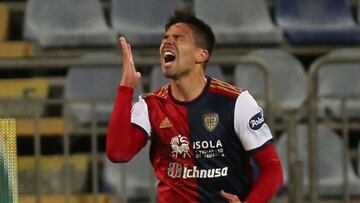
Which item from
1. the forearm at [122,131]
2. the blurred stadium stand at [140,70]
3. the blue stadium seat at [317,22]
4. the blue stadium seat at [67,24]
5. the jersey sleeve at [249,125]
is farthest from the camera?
the blue stadium seat at [317,22]

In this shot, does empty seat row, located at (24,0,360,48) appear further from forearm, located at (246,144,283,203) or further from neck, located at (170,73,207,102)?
forearm, located at (246,144,283,203)

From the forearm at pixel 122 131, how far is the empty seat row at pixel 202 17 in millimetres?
3404

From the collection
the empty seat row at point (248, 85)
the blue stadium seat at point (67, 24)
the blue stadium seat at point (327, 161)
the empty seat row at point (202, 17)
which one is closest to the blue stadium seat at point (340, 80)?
the empty seat row at point (248, 85)

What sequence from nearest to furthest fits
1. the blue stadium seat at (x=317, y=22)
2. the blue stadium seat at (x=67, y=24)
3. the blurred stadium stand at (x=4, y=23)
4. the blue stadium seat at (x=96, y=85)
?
1. the blue stadium seat at (x=96, y=85)
2. the blue stadium seat at (x=67, y=24)
3. the blurred stadium stand at (x=4, y=23)
4. the blue stadium seat at (x=317, y=22)

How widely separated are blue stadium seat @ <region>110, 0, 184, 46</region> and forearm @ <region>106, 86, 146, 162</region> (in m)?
3.43

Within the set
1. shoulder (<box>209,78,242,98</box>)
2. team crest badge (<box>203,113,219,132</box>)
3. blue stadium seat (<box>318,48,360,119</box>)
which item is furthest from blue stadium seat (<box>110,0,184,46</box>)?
team crest badge (<box>203,113,219,132</box>)

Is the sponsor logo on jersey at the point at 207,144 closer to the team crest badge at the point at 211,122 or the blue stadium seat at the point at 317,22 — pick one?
the team crest badge at the point at 211,122

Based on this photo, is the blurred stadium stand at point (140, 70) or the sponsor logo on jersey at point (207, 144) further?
the blurred stadium stand at point (140, 70)

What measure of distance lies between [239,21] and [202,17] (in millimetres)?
299

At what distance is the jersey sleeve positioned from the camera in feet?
16.9

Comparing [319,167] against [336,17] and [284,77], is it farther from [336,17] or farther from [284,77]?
[336,17]

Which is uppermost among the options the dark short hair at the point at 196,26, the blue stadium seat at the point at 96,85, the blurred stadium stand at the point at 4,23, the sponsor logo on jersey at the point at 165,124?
the dark short hair at the point at 196,26

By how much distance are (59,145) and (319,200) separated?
183cm

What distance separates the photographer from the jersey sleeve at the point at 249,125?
16.9 ft
